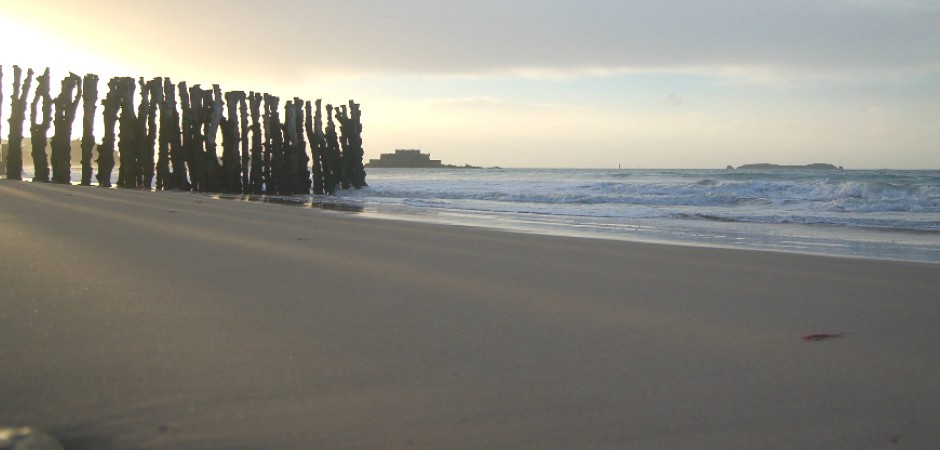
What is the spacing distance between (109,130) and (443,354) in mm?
16823

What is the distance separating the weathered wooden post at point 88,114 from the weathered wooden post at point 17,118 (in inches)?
54.2

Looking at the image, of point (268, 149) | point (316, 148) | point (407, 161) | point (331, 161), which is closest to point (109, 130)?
point (268, 149)

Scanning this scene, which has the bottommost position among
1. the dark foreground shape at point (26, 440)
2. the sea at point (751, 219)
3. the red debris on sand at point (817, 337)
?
the sea at point (751, 219)

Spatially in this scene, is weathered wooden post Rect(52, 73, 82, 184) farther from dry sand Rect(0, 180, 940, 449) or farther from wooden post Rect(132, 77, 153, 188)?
dry sand Rect(0, 180, 940, 449)

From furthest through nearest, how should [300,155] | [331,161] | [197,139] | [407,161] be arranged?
[407,161] < [331,161] < [300,155] < [197,139]

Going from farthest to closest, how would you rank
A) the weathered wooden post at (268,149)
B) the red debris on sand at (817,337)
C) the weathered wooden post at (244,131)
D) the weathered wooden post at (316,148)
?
the weathered wooden post at (316,148), the weathered wooden post at (268,149), the weathered wooden post at (244,131), the red debris on sand at (817,337)

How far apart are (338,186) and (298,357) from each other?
781 inches

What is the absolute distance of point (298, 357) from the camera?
2131 millimetres

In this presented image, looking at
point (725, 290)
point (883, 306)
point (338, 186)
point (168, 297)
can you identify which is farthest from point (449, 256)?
point (338, 186)

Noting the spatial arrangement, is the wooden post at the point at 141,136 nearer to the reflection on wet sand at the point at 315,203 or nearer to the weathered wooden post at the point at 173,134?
the weathered wooden post at the point at 173,134

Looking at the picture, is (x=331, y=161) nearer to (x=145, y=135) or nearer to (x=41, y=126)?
(x=145, y=135)

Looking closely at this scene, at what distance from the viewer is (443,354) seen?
2242 millimetres

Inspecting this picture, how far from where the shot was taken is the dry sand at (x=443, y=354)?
5.53ft

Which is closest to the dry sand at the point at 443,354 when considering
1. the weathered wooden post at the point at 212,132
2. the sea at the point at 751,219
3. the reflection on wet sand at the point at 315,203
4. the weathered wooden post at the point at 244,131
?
the sea at the point at 751,219
